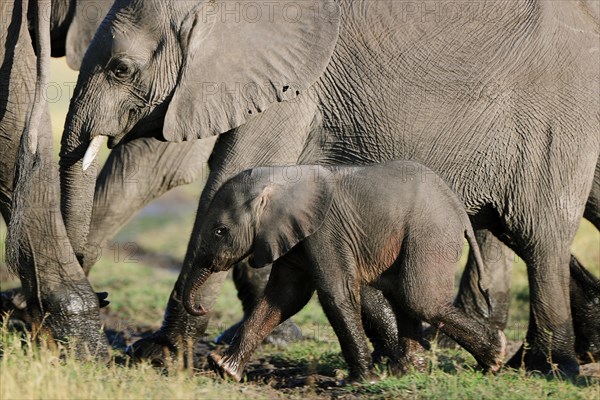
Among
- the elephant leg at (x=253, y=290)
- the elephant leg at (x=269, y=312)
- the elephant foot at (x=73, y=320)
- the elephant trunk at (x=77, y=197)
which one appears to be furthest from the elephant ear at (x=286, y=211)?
the elephant leg at (x=253, y=290)

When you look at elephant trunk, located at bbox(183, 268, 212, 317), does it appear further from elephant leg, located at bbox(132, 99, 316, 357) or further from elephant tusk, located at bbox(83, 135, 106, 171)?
elephant tusk, located at bbox(83, 135, 106, 171)

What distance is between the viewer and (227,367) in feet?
19.2

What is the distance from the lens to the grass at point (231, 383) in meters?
5.02

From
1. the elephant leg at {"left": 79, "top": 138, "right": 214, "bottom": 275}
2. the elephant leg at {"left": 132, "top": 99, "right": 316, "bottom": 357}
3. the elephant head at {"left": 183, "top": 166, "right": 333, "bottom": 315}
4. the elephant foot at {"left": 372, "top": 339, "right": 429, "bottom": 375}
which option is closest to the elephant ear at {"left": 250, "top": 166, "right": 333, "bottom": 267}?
the elephant head at {"left": 183, "top": 166, "right": 333, "bottom": 315}

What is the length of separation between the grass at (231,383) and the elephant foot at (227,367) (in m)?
0.06

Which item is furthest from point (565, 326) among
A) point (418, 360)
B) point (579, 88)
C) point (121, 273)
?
point (121, 273)

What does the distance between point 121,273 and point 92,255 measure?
9.90 ft

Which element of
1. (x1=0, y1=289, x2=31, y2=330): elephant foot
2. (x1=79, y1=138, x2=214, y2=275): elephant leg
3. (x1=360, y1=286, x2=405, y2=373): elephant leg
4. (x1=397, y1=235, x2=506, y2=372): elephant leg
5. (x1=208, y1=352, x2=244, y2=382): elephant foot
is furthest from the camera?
(x1=79, y1=138, x2=214, y2=275): elephant leg

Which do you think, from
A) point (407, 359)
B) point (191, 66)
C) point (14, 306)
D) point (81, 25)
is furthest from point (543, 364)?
point (81, 25)

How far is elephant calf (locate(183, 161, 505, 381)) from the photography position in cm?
572

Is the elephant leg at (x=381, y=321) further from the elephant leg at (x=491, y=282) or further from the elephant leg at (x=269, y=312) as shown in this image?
the elephant leg at (x=491, y=282)

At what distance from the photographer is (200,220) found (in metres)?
6.04

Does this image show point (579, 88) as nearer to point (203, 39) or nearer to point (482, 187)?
point (482, 187)

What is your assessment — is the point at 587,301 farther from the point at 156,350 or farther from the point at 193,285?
the point at 156,350
